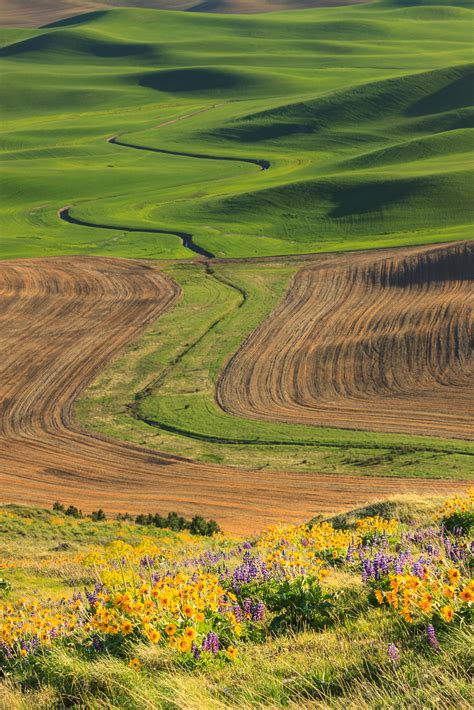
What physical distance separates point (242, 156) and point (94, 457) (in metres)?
95.4

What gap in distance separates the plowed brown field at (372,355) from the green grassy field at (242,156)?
1443cm

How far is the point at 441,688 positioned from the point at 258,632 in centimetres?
237

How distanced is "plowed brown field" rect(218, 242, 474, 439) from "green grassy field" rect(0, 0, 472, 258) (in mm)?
14429

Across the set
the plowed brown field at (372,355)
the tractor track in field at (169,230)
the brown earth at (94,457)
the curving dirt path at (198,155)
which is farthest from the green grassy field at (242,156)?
the brown earth at (94,457)

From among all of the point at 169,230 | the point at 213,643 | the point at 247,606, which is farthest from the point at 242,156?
the point at 213,643

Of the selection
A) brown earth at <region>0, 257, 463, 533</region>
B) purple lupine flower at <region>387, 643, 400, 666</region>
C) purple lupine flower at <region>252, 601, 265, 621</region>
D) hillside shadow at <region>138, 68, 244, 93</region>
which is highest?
purple lupine flower at <region>387, 643, 400, 666</region>

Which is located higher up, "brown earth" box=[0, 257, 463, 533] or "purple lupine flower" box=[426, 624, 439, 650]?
"purple lupine flower" box=[426, 624, 439, 650]

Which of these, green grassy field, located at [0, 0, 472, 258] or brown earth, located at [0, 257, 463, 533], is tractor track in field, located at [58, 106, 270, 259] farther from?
brown earth, located at [0, 257, 463, 533]

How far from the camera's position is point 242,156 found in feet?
399

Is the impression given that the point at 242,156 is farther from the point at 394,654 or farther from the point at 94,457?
the point at 394,654

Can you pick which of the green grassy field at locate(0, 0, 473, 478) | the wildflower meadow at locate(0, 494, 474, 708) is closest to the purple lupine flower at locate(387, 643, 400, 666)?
the wildflower meadow at locate(0, 494, 474, 708)

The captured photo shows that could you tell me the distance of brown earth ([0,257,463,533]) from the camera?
26.9 metres

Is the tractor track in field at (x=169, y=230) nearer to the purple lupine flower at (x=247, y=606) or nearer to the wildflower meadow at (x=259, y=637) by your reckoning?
the wildflower meadow at (x=259, y=637)

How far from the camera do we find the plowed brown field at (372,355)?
3469 centimetres
